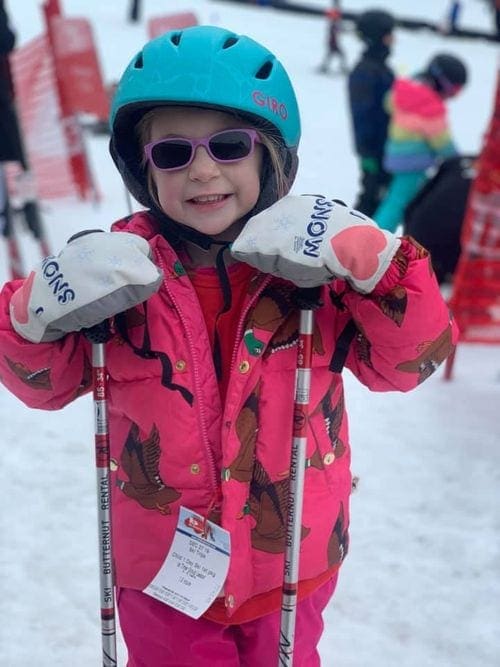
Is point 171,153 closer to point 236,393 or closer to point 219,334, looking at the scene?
point 219,334

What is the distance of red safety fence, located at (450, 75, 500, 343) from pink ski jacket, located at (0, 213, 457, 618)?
3.12m

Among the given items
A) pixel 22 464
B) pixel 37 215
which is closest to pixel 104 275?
pixel 22 464

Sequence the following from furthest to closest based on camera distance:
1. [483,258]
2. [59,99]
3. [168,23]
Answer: [59,99] < [168,23] < [483,258]

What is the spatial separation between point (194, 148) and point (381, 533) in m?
2.27

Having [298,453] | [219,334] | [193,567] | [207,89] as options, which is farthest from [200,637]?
[207,89]

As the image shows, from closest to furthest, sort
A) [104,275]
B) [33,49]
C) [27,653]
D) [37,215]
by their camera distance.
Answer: [104,275], [27,653], [37,215], [33,49]

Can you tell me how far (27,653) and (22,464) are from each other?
1.34m

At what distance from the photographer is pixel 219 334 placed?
6.72ft

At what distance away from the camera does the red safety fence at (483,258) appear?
4.86 metres

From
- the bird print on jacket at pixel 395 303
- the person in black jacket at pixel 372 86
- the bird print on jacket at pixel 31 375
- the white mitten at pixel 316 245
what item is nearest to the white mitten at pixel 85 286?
the bird print on jacket at pixel 31 375

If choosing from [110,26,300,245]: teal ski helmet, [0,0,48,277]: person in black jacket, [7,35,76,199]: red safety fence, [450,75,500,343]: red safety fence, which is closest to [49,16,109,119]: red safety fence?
[7,35,76,199]: red safety fence

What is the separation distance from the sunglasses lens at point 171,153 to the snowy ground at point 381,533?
5.85ft

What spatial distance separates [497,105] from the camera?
4785mm

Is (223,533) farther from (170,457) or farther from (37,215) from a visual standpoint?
(37,215)
